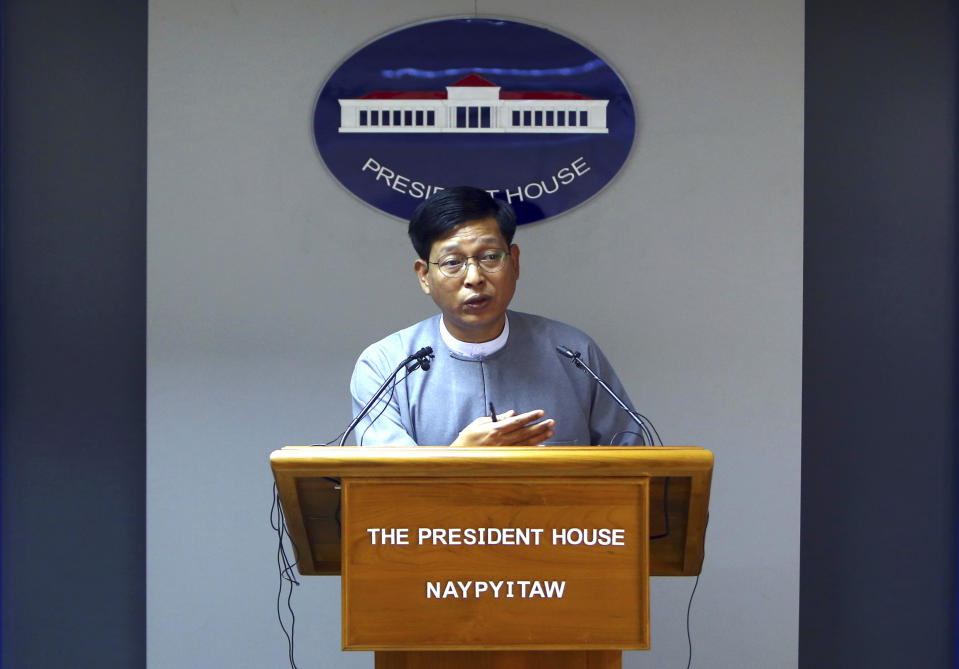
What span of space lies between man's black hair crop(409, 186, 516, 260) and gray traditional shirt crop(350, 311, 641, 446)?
0.28 meters

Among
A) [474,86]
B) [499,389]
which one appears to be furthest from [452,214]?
[474,86]

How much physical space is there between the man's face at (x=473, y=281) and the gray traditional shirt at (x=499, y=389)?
0.13 metres

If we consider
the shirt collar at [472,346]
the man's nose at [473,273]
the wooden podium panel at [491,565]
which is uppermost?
the man's nose at [473,273]

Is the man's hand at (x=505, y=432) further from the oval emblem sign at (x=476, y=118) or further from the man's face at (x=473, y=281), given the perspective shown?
the oval emblem sign at (x=476, y=118)

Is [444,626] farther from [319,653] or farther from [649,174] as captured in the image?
[649,174]

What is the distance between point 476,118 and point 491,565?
2038 millimetres

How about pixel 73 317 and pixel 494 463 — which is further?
pixel 73 317

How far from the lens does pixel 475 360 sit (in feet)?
8.64

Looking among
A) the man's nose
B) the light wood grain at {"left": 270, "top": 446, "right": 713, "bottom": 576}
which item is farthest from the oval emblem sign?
the light wood grain at {"left": 270, "top": 446, "right": 713, "bottom": 576}

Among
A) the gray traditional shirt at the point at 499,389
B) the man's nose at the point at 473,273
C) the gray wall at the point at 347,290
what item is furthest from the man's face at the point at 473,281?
the gray wall at the point at 347,290

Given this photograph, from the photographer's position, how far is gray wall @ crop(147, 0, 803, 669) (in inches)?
132

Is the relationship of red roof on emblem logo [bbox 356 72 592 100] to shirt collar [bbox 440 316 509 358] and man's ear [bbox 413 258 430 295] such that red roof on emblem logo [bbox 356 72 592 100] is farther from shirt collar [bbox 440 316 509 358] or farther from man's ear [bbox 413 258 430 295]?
shirt collar [bbox 440 316 509 358]

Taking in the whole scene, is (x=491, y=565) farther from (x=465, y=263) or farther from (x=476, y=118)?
(x=476, y=118)

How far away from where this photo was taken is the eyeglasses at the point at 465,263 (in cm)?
254
